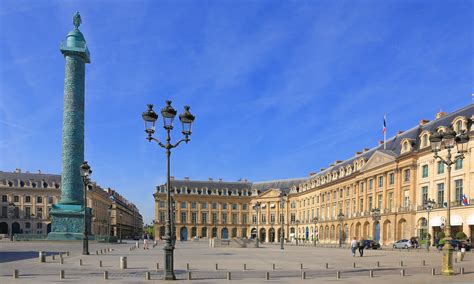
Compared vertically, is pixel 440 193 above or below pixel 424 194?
above

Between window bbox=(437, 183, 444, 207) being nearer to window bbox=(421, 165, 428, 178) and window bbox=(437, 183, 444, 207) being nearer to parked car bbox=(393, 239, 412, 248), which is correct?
window bbox=(421, 165, 428, 178)

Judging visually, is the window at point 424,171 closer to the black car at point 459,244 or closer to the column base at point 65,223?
the black car at point 459,244

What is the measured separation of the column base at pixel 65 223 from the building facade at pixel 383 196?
2575 cm

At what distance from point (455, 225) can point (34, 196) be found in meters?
93.6

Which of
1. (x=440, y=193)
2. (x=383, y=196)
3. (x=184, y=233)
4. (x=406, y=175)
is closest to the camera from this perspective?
(x=440, y=193)

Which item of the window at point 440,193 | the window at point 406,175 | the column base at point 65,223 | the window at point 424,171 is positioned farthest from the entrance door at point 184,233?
the window at point 440,193

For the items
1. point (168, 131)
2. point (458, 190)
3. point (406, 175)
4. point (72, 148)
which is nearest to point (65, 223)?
point (72, 148)

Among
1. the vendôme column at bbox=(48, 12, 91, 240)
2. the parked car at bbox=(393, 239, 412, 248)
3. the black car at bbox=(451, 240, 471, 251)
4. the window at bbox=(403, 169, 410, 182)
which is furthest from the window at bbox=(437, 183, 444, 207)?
the vendôme column at bbox=(48, 12, 91, 240)

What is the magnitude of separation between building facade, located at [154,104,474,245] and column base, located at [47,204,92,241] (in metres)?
25.7

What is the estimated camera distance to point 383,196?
221 feet

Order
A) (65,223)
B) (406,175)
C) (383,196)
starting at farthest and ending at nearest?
(383,196) → (406,175) → (65,223)

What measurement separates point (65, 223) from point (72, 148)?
8.59 metres

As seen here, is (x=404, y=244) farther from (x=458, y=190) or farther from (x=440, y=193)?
(x=458, y=190)

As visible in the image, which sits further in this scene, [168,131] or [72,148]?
[72,148]
